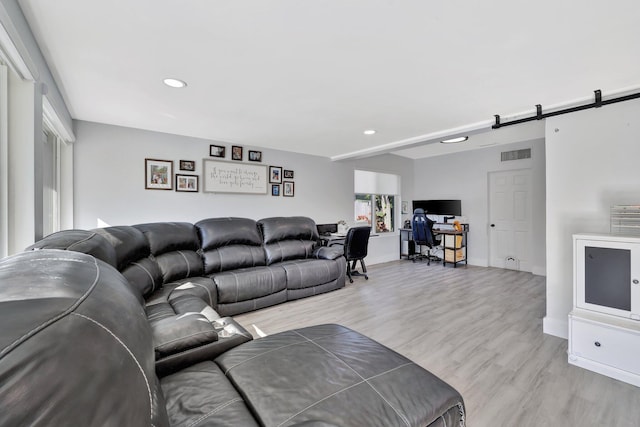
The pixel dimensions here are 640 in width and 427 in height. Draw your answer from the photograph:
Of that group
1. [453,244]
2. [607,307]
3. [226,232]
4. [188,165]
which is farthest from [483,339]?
[188,165]

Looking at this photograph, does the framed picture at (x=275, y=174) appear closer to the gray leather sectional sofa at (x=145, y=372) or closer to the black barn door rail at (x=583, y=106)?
the black barn door rail at (x=583, y=106)

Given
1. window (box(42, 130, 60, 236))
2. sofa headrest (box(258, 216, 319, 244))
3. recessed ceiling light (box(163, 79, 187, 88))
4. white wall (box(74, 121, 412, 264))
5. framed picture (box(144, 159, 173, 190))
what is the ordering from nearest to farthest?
recessed ceiling light (box(163, 79, 187, 88))
window (box(42, 130, 60, 236))
white wall (box(74, 121, 412, 264))
framed picture (box(144, 159, 173, 190))
sofa headrest (box(258, 216, 319, 244))

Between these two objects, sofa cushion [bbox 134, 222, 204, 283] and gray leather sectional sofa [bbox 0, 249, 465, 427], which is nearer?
gray leather sectional sofa [bbox 0, 249, 465, 427]

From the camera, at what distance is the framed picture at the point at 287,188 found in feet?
16.0

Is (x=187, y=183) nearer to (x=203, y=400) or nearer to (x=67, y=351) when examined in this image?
(x=203, y=400)

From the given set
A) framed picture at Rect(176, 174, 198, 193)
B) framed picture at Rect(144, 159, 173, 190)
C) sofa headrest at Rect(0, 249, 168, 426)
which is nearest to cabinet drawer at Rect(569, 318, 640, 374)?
sofa headrest at Rect(0, 249, 168, 426)

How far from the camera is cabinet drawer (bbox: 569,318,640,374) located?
1917 mm

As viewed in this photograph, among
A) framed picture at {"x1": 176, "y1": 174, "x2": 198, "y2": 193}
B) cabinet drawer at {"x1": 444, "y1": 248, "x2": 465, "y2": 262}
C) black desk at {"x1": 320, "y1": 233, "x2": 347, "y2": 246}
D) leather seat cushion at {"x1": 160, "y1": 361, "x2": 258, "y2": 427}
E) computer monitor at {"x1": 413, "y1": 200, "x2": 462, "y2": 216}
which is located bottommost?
cabinet drawer at {"x1": 444, "y1": 248, "x2": 465, "y2": 262}

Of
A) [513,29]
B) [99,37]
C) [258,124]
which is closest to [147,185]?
[258,124]

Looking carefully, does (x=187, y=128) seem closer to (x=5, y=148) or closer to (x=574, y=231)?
(x=5, y=148)

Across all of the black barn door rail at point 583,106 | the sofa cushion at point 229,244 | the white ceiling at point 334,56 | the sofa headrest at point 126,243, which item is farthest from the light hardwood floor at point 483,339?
the white ceiling at point 334,56

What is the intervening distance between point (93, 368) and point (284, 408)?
760 millimetres

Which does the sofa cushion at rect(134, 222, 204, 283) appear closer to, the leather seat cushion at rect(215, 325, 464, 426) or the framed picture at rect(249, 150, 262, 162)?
the framed picture at rect(249, 150, 262, 162)

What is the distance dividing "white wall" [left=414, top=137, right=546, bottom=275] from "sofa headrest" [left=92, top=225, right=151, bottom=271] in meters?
5.92
